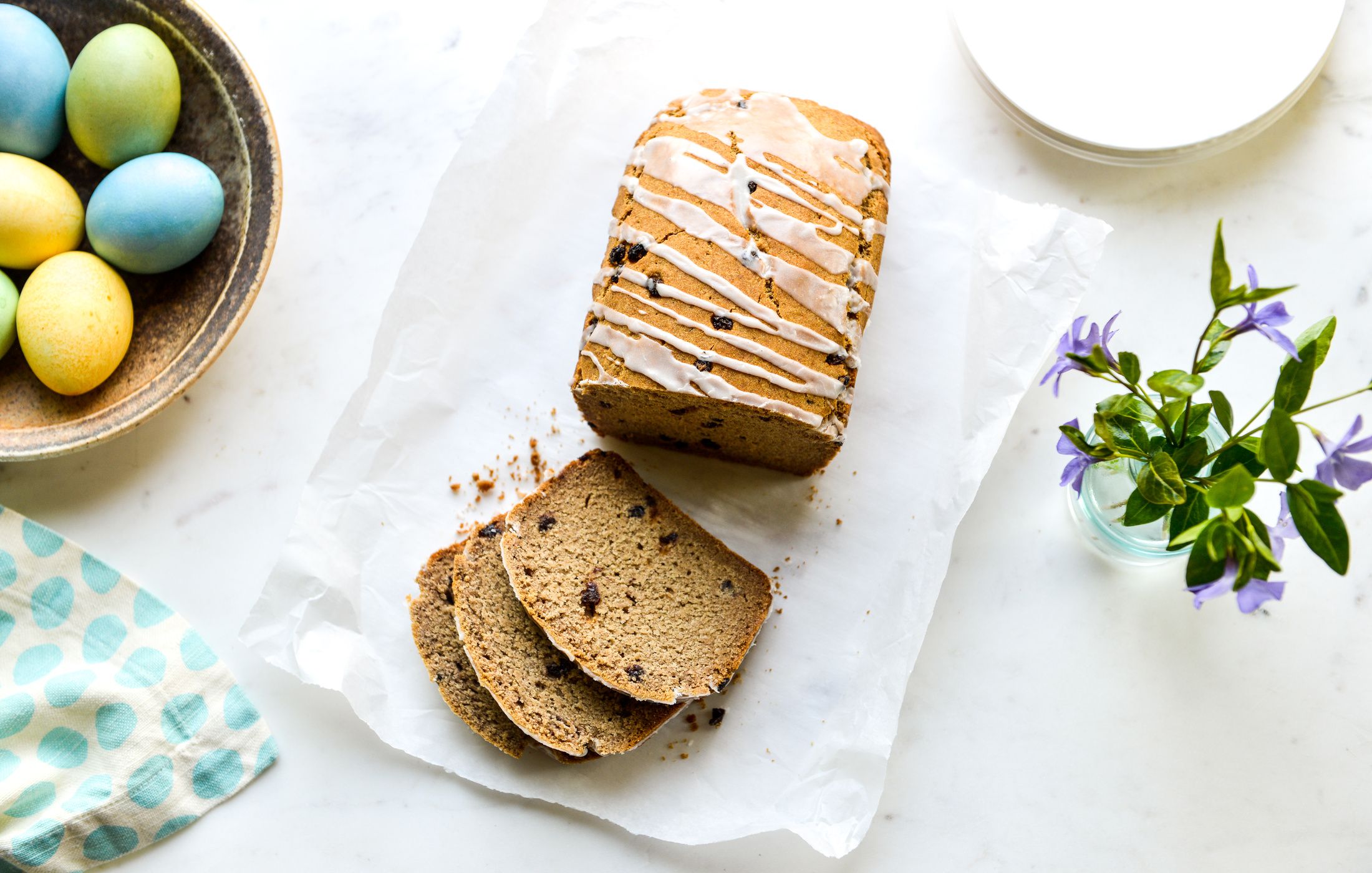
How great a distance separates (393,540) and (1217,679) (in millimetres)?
2101

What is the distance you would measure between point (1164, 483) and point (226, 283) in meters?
2.13

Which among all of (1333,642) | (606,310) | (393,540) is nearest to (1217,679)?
(1333,642)

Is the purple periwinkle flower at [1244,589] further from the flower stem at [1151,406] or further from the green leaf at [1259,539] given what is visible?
the flower stem at [1151,406]

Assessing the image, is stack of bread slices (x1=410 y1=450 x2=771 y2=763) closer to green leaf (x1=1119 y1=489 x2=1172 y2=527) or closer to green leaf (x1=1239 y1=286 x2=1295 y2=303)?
green leaf (x1=1119 y1=489 x2=1172 y2=527)

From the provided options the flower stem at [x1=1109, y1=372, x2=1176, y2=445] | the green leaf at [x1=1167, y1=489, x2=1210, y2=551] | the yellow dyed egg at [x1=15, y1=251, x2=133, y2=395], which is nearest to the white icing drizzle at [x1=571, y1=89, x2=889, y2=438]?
the flower stem at [x1=1109, y1=372, x2=1176, y2=445]

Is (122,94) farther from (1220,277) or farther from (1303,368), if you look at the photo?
(1303,368)

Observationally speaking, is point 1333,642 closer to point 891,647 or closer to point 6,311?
point 891,647

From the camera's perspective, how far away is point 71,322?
2229 mm

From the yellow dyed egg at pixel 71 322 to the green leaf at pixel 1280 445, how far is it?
2.38 metres

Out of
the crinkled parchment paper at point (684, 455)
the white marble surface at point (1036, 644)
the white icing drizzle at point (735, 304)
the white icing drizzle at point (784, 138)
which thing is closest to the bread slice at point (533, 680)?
the crinkled parchment paper at point (684, 455)

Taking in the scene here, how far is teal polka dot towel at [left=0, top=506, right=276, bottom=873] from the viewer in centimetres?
242

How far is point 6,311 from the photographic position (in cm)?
229

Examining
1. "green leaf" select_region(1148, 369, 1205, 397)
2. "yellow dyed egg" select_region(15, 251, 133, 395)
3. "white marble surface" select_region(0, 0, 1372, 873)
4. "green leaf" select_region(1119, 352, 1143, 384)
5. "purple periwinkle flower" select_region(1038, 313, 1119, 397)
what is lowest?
"white marble surface" select_region(0, 0, 1372, 873)

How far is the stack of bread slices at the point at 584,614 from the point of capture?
234 cm
